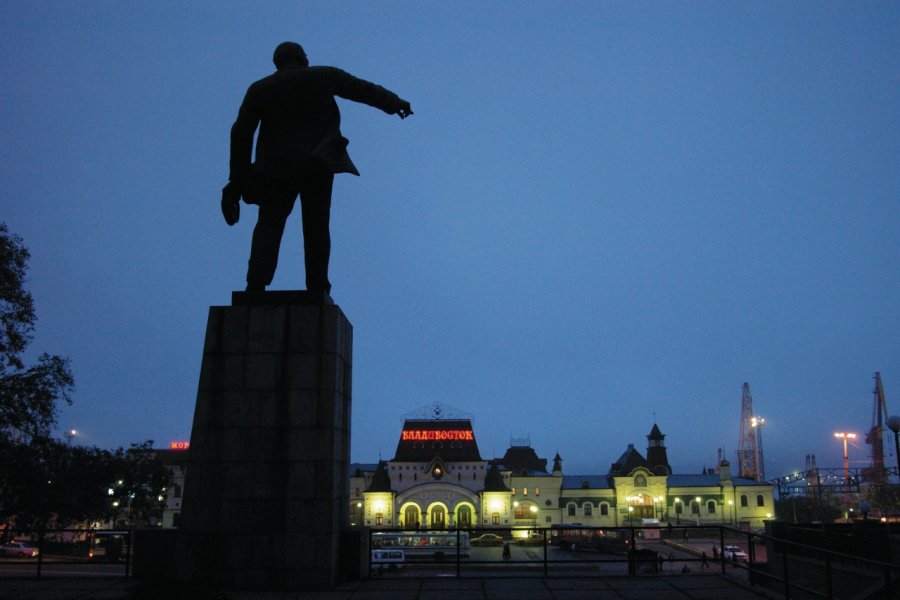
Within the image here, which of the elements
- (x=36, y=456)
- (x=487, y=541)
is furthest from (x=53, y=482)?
(x=487, y=541)

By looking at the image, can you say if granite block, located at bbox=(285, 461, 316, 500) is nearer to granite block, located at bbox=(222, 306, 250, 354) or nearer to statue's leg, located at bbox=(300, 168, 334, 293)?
granite block, located at bbox=(222, 306, 250, 354)

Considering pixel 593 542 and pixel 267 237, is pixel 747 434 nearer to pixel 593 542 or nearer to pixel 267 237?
pixel 593 542

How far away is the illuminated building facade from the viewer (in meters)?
88.1

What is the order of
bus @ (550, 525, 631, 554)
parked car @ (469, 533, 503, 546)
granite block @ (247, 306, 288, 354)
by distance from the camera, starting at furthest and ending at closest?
1. parked car @ (469, 533, 503, 546)
2. bus @ (550, 525, 631, 554)
3. granite block @ (247, 306, 288, 354)

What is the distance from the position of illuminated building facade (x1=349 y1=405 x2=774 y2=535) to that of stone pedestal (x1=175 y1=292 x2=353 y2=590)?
8023cm

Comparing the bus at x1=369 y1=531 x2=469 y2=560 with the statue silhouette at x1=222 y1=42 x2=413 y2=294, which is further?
the bus at x1=369 y1=531 x2=469 y2=560

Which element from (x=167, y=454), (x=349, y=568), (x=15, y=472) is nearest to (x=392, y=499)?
(x=167, y=454)

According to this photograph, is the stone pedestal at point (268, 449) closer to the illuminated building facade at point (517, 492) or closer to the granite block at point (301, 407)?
the granite block at point (301, 407)

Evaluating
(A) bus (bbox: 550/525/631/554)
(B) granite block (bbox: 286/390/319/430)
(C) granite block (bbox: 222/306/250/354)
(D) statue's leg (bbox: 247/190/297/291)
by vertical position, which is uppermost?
(D) statue's leg (bbox: 247/190/297/291)

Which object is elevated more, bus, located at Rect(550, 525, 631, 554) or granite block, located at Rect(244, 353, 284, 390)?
granite block, located at Rect(244, 353, 284, 390)

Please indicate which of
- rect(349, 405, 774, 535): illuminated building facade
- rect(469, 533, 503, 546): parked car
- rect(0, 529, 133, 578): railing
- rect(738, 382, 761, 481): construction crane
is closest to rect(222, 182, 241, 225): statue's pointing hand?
rect(0, 529, 133, 578): railing

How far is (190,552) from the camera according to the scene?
31.7 feet

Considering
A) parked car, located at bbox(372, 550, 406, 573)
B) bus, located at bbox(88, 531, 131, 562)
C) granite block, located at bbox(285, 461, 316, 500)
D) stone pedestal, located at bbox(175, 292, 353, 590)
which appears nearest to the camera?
stone pedestal, located at bbox(175, 292, 353, 590)

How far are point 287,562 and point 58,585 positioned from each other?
130 inches
